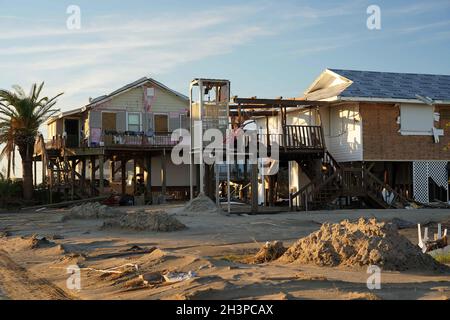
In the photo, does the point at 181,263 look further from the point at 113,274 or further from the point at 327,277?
the point at 327,277

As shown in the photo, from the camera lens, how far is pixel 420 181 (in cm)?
3112

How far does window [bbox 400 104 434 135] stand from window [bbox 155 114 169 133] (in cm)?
1530

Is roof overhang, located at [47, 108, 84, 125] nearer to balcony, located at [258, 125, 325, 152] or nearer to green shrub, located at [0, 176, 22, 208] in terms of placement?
green shrub, located at [0, 176, 22, 208]

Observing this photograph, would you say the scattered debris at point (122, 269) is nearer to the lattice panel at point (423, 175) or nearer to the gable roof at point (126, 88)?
the lattice panel at point (423, 175)

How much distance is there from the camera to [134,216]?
19.6 metres

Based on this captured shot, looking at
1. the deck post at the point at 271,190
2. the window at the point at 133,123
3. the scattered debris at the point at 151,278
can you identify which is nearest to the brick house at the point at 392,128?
the deck post at the point at 271,190

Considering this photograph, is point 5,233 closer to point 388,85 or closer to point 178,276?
point 178,276

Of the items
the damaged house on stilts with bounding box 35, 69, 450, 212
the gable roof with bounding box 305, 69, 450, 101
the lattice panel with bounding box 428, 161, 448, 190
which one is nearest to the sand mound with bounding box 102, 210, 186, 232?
the damaged house on stilts with bounding box 35, 69, 450, 212

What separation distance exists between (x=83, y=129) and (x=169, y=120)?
215 inches

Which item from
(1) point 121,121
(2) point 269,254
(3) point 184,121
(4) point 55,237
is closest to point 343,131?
(3) point 184,121

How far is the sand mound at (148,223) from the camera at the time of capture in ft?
60.9

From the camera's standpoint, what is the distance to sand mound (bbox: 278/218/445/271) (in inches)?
400

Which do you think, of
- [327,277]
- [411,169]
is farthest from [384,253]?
[411,169]

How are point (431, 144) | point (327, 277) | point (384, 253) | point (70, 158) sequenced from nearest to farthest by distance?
1. point (327, 277)
2. point (384, 253)
3. point (431, 144)
4. point (70, 158)
